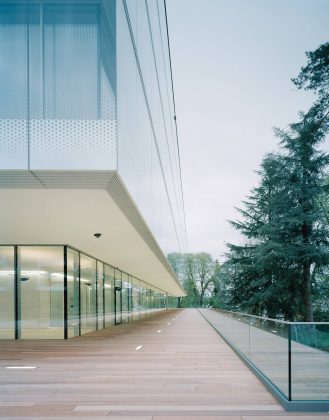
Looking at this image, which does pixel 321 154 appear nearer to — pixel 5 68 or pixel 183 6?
pixel 5 68

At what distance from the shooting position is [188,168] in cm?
16412

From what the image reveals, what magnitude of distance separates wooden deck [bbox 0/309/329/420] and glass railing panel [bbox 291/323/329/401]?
28 centimetres

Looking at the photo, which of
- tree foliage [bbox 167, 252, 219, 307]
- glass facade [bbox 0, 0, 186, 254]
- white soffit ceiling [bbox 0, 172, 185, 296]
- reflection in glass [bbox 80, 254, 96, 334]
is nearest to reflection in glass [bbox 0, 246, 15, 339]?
white soffit ceiling [bbox 0, 172, 185, 296]

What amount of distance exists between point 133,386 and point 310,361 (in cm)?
290

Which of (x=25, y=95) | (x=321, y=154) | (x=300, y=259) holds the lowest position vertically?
(x=300, y=259)

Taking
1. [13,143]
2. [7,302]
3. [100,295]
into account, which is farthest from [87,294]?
[13,143]

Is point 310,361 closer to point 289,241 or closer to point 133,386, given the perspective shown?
point 133,386

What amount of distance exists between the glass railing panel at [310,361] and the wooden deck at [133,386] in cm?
28

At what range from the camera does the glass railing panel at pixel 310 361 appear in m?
5.76

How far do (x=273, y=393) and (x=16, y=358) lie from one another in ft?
20.8

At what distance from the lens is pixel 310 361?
5.84 m

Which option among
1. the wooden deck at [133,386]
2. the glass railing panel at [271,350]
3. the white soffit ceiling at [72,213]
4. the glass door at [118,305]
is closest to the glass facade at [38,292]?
the white soffit ceiling at [72,213]

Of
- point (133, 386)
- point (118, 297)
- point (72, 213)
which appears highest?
point (72, 213)

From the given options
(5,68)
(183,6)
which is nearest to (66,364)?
(5,68)
